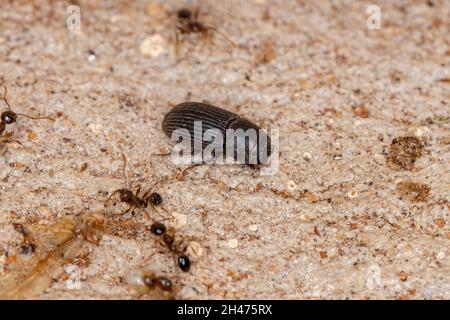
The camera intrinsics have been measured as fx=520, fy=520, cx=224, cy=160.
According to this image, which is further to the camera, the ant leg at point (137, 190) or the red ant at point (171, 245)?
the ant leg at point (137, 190)

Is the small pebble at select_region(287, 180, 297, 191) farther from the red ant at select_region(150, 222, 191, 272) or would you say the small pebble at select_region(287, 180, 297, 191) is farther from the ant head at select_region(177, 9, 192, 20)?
the ant head at select_region(177, 9, 192, 20)

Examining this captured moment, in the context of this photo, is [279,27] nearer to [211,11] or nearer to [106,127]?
[211,11]

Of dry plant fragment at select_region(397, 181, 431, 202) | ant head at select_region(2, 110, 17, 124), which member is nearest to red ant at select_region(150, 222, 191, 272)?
ant head at select_region(2, 110, 17, 124)

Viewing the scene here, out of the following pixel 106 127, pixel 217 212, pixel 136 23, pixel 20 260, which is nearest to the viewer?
pixel 20 260

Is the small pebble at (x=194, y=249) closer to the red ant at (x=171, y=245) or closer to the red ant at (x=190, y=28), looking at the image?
the red ant at (x=171, y=245)

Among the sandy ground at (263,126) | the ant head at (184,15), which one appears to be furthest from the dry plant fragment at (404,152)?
the ant head at (184,15)

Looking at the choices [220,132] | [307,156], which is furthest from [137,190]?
[307,156]

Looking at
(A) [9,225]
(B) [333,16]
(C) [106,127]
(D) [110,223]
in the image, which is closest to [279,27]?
(B) [333,16]
